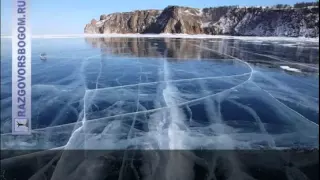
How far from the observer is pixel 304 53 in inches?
170

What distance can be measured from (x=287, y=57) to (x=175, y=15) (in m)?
1.81

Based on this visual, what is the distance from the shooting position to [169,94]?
4.08m

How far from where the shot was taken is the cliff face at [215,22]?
14.8ft

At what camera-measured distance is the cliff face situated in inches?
177

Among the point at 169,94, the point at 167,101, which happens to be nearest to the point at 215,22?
the point at 169,94

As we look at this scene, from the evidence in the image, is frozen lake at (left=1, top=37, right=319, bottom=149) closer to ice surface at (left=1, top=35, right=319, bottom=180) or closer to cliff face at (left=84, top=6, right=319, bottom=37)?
ice surface at (left=1, top=35, right=319, bottom=180)

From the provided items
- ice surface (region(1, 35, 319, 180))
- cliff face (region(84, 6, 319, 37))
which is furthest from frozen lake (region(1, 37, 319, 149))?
cliff face (region(84, 6, 319, 37))

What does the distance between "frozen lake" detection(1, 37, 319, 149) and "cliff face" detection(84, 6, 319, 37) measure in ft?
0.65

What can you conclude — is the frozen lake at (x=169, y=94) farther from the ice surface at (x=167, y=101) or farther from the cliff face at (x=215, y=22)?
the cliff face at (x=215, y=22)

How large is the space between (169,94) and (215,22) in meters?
1.51

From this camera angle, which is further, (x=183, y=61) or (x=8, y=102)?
(x=183, y=61)

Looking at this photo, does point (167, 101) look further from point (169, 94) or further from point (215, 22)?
→ point (215, 22)

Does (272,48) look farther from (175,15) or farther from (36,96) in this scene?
(36,96)

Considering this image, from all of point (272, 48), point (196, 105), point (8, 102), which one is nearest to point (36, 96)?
point (8, 102)
